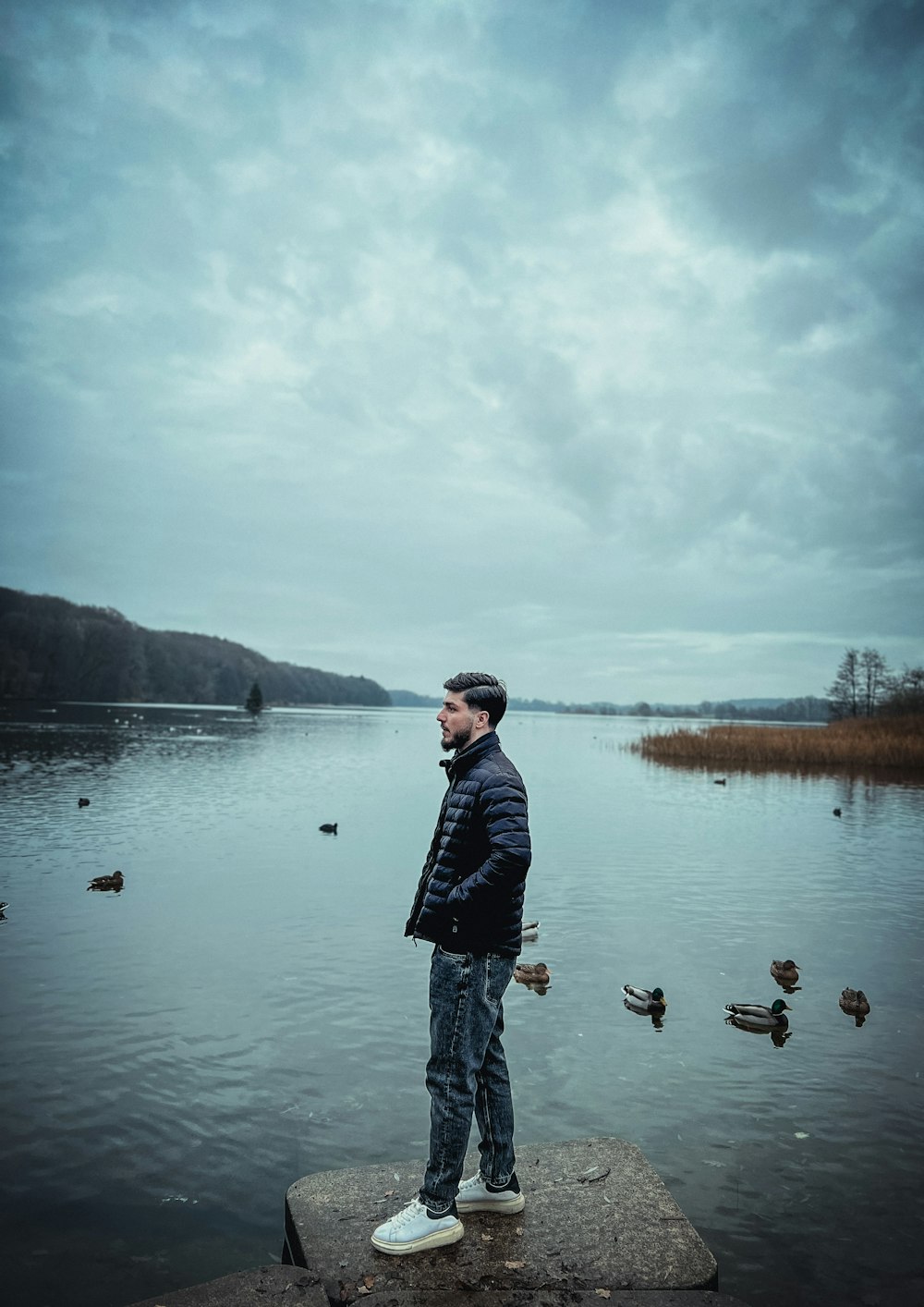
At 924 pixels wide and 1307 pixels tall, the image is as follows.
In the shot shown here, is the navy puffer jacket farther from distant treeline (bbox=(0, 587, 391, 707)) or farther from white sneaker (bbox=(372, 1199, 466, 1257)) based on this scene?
distant treeline (bbox=(0, 587, 391, 707))

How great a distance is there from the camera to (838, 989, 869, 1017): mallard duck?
9367mm

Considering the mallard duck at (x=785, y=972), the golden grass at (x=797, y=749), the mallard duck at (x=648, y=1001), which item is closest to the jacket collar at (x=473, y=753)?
the mallard duck at (x=648, y=1001)

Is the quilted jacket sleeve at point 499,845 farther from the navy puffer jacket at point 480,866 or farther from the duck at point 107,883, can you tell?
the duck at point 107,883

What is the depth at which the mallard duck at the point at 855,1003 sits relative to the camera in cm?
937

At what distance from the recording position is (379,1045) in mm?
8242

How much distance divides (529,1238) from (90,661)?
535ft

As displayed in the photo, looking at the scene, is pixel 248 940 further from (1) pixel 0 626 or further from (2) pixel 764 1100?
(1) pixel 0 626

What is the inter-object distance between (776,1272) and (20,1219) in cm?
458

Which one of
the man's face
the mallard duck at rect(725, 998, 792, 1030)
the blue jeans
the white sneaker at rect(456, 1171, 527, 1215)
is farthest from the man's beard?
the mallard duck at rect(725, 998, 792, 1030)

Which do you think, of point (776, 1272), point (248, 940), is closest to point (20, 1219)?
point (776, 1272)

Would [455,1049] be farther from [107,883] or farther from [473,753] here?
[107,883]

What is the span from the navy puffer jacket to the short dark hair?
216mm

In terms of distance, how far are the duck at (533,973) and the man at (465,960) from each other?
235 inches

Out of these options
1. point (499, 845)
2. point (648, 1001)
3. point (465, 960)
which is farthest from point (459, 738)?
point (648, 1001)
